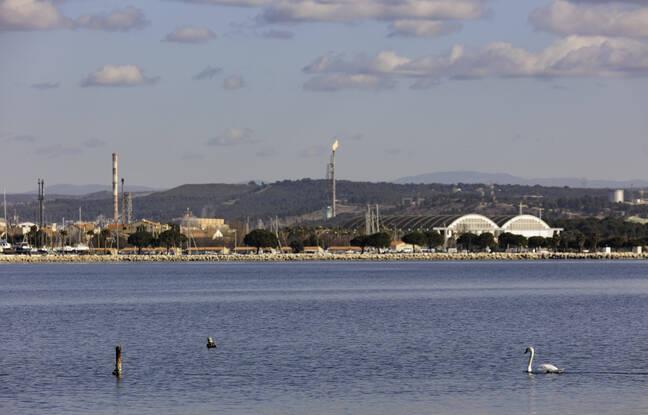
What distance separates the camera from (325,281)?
439 feet

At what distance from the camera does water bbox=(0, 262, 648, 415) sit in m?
35.4

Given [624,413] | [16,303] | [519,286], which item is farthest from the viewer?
[519,286]

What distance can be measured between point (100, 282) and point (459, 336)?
85126 millimetres

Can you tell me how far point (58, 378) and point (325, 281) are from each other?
93.3 metres

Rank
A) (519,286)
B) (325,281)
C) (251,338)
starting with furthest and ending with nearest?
(325,281) < (519,286) < (251,338)

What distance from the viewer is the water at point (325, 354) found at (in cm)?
3544

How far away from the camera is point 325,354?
48.8 metres

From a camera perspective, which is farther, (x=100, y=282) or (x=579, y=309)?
(x=100, y=282)

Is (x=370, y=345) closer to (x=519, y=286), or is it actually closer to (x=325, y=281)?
(x=519, y=286)

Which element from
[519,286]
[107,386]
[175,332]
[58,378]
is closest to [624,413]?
[107,386]

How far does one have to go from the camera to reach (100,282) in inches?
5315


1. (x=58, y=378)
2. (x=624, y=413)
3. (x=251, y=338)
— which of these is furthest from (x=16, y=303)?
(x=624, y=413)

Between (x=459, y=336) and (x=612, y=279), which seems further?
(x=612, y=279)

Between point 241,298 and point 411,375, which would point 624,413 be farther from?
point 241,298
